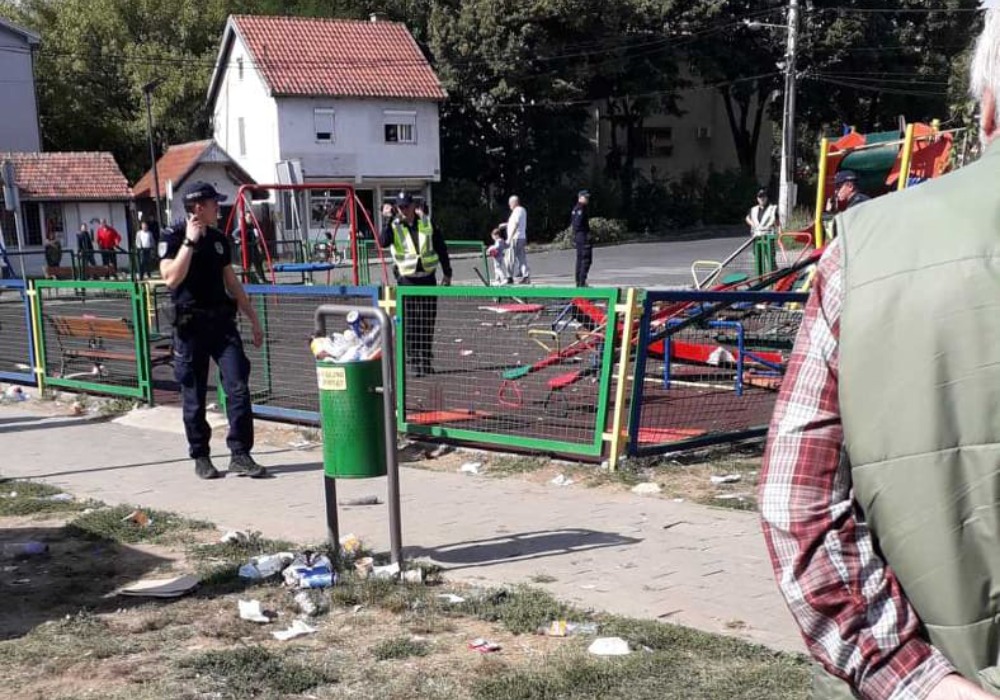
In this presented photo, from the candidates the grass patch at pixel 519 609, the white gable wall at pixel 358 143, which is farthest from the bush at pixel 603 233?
the grass patch at pixel 519 609

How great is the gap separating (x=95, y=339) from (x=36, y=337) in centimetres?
109

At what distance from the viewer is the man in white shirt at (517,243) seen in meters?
22.5

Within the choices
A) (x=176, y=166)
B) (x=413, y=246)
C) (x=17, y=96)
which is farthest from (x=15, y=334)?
(x=17, y=96)

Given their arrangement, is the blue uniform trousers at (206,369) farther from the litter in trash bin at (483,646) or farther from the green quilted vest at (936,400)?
the green quilted vest at (936,400)

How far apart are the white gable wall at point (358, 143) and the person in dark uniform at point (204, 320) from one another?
123 feet

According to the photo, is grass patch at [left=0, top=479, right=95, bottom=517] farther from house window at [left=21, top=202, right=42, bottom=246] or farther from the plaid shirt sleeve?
house window at [left=21, top=202, right=42, bottom=246]

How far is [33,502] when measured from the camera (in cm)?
705

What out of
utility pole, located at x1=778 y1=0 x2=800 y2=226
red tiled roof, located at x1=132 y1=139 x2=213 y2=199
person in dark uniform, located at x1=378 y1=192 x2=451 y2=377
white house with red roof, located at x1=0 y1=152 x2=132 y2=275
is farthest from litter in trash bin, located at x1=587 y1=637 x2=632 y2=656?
red tiled roof, located at x1=132 y1=139 x2=213 y2=199

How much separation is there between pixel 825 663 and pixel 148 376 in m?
9.86

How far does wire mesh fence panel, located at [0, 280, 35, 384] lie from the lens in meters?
12.1

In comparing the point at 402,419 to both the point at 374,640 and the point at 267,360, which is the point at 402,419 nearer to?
the point at 267,360

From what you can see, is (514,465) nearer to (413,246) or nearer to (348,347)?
(348,347)

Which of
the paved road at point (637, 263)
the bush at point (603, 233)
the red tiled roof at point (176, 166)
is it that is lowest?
the paved road at point (637, 263)

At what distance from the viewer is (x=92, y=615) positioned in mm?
4965
